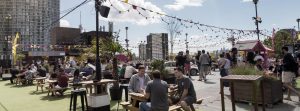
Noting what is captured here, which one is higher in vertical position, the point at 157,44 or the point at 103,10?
the point at 157,44

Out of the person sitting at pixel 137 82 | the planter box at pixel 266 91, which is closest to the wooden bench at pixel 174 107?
the person sitting at pixel 137 82

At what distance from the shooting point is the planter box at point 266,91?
8.87 m

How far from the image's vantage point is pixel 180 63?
56.9 feet

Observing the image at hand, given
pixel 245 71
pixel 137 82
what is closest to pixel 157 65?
pixel 245 71

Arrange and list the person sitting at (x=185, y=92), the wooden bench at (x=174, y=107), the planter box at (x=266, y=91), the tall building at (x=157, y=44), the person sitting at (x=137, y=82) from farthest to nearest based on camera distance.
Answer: the tall building at (x=157, y=44), the planter box at (x=266, y=91), the person sitting at (x=137, y=82), the person sitting at (x=185, y=92), the wooden bench at (x=174, y=107)

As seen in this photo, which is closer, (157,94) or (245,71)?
(157,94)

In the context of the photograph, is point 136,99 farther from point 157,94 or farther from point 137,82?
point 157,94

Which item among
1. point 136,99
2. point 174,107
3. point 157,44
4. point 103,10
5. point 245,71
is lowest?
point 174,107

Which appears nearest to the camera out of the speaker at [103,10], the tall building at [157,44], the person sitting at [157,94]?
the person sitting at [157,94]

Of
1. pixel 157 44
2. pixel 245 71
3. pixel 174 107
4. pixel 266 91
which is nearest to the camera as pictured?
pixel 174 107

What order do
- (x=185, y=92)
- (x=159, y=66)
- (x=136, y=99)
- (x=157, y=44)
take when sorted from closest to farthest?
(x=185, y=92) < (x=136, y=99) < (x=159, y=66) < (x=157, y=44)

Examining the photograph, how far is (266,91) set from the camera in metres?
8.91

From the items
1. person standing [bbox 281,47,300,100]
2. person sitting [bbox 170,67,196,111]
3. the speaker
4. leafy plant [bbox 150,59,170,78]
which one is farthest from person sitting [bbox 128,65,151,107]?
leafy plant [bbox 150,59,170,78]

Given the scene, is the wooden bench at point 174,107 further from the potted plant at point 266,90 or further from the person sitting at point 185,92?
the potted plant at point 266,90
